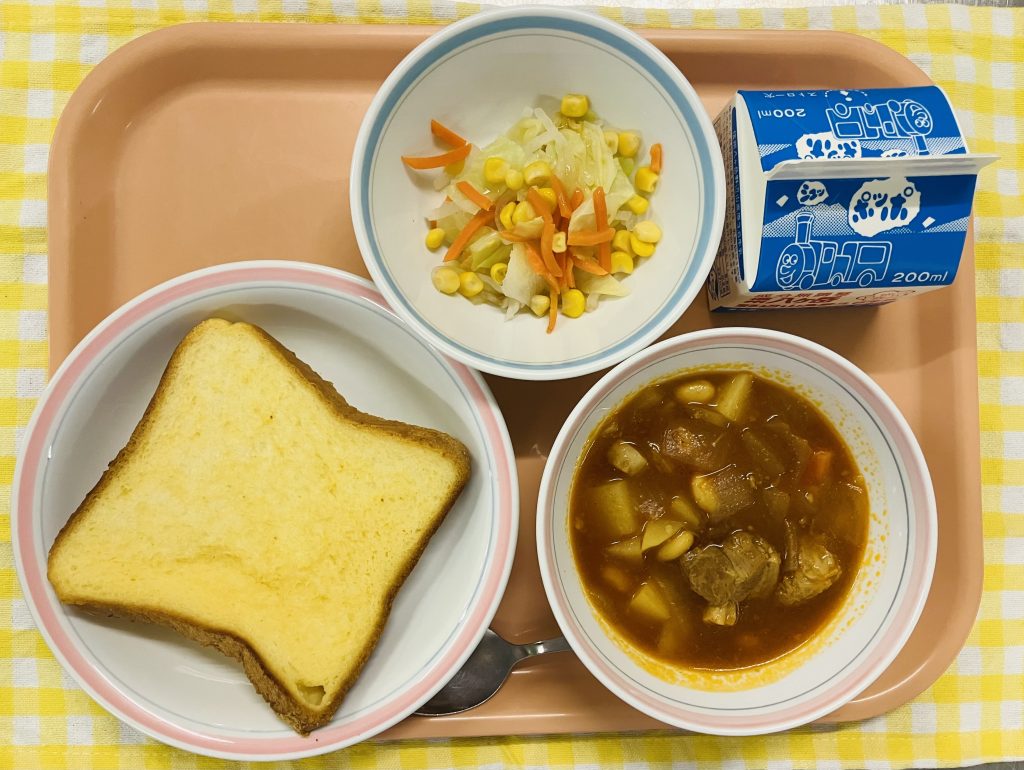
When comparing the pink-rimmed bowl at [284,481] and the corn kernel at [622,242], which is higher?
the corn kernel at [622,242]

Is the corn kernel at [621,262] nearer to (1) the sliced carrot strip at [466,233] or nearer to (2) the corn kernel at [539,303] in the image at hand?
(2) the corn kernel at [539,303]

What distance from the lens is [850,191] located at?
1.69 m

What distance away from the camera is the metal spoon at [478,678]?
1987mm

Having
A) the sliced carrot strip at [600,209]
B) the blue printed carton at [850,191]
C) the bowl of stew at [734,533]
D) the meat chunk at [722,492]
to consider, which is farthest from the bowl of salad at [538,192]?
the meat chunk at [722,492]

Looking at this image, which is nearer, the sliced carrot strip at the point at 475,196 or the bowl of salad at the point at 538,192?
the bowl of salad at the point at 538,192

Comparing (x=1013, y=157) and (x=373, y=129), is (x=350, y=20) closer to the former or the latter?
(x=373, y=129)

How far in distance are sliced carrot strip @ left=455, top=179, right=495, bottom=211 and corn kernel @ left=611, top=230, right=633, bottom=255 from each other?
32 centimetres

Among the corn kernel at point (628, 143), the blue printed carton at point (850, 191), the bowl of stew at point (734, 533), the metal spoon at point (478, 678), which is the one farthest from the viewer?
the metal spoon at point (478, 678)

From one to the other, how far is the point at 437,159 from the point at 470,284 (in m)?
0.32

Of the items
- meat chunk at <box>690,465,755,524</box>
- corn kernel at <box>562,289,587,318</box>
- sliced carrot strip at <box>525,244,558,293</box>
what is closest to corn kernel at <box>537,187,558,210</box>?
sliced carrot strip at <box>525,244,558,293</box>

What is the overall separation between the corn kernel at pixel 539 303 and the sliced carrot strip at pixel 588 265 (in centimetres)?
11

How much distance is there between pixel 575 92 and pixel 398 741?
5.91 ft

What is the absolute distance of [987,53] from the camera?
2176 millimetres

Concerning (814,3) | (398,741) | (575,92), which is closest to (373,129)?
(575,92)
